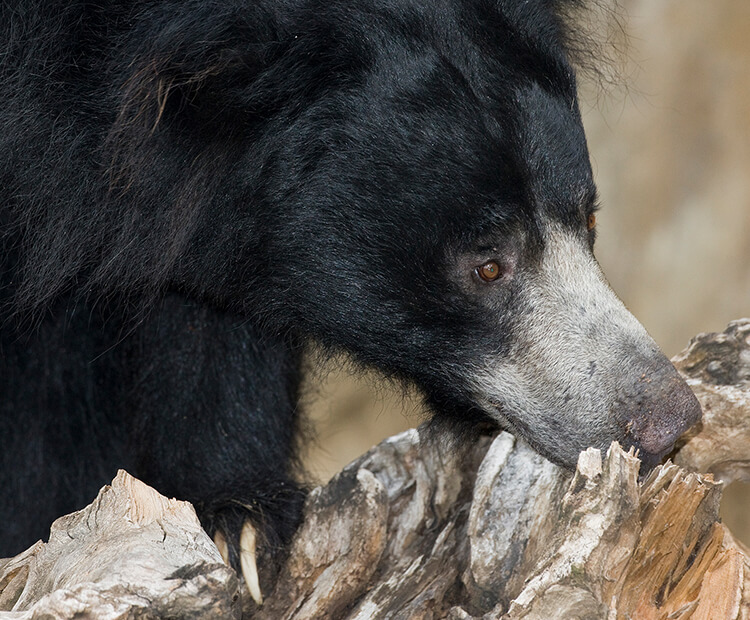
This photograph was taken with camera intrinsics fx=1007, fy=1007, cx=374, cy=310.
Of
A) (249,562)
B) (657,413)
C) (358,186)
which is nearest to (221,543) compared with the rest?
(249,562)

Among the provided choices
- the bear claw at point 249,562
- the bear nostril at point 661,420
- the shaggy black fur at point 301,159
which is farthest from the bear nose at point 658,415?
the bear claw at point 249,562

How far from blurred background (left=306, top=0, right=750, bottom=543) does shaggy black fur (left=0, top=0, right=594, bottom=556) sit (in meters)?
1.20

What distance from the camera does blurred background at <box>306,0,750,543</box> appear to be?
161 inches

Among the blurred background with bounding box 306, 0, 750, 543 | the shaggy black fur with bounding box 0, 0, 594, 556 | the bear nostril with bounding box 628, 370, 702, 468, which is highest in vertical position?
the blurred background with bounding box 306, 0, 750, 543

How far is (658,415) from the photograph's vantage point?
2.24m

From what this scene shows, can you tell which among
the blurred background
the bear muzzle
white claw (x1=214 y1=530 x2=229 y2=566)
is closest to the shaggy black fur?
white claw (x1=214 y1=530 x2=229 y2=566)

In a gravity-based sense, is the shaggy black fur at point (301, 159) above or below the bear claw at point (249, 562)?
above

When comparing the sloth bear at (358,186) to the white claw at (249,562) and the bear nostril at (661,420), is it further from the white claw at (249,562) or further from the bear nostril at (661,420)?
the white claw at (249,562)

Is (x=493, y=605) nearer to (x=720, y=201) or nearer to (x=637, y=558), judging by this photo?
(x=637, y=558)

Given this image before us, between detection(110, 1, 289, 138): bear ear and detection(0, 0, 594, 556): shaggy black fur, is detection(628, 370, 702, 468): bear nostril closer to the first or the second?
detection(0, 0, 594, 556): shaggy black fur

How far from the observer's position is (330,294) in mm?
2562

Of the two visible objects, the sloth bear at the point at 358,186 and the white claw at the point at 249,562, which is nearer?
the sloth bear at the point at 358,186

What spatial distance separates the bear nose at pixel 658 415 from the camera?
223 cm

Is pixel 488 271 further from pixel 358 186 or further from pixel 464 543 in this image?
pixel 464 543
